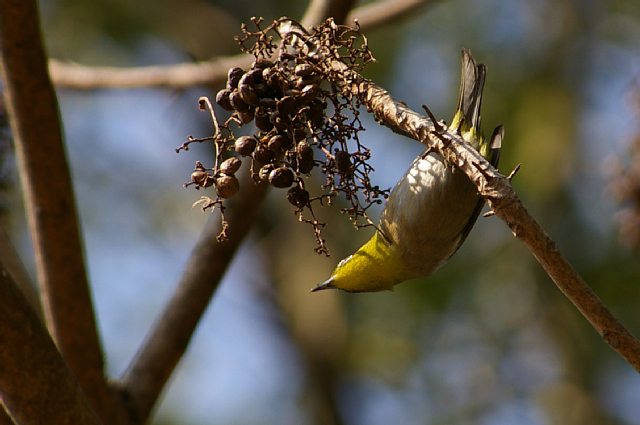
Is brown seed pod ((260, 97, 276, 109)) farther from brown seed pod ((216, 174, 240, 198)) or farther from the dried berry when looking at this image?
brown seed pod ((216, 174, 240, 198))

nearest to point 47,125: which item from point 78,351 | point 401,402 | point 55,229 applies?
point 55,229

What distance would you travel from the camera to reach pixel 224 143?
2186mm

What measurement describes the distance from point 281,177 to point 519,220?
0.58 metres

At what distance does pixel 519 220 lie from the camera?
2.04 meters

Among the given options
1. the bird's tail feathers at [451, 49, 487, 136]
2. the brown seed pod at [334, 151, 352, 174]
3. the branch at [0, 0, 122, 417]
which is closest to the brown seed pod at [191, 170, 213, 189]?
the brown seed pod at [334, 151, 352, 174]

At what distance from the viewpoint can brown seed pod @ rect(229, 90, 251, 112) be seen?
210cm

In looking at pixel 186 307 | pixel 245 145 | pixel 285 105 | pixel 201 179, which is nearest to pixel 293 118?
pixel 285 105

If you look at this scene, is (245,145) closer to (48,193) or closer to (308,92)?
(308,92)

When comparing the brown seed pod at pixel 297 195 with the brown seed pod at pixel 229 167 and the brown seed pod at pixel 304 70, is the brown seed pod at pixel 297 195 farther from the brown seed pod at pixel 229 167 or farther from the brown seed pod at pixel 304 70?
the brown seed pod at pixel 304 70

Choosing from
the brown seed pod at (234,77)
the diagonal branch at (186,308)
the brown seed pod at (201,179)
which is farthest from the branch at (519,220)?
the diagonal branch at (186,308)

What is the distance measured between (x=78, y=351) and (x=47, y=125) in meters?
0.86

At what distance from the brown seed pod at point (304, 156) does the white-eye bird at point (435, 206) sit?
95 cm

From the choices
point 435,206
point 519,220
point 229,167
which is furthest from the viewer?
point 435,206

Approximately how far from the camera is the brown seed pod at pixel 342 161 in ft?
7.22
